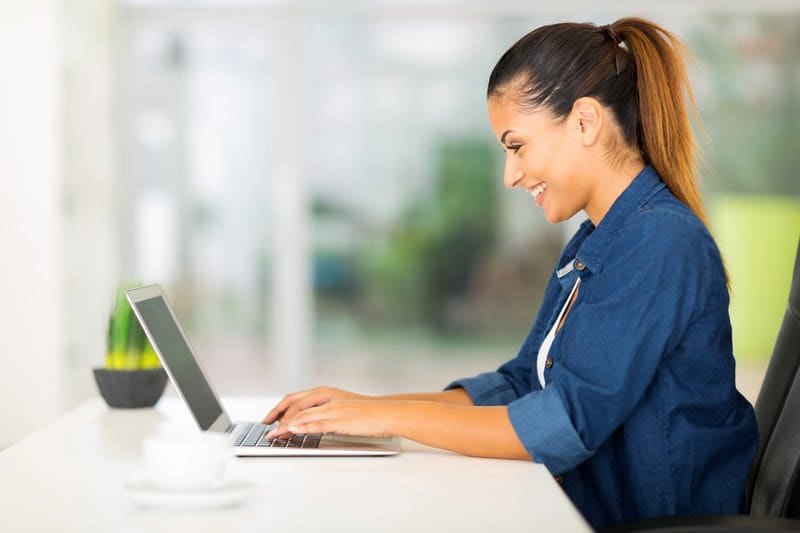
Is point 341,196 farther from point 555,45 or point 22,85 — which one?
point 555,45

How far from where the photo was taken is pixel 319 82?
546 cm

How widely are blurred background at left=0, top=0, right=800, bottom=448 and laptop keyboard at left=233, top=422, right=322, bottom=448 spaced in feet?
12.1

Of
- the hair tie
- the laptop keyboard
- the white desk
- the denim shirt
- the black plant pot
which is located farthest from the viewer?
the black plant pot

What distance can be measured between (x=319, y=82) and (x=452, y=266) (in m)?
1.12

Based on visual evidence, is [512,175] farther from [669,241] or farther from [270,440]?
[270,440]

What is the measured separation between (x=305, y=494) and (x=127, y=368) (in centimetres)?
86

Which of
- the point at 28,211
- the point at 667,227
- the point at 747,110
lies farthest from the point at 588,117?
the point at 747,110

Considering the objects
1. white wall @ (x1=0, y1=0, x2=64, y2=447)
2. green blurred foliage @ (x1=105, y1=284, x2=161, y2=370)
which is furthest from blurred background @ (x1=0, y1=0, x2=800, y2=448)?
green blurred foliage @ (x1=105, y1=284, x2=161, y2=370)

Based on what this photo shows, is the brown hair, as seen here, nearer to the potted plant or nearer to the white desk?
the white desk

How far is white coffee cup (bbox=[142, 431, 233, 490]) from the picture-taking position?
1280mm

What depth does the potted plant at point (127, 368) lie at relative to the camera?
6.83ft

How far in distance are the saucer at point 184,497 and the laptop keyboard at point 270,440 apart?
0.34 metres

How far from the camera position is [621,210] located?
1.72m

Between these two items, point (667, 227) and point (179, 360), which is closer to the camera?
point (667, 227)
